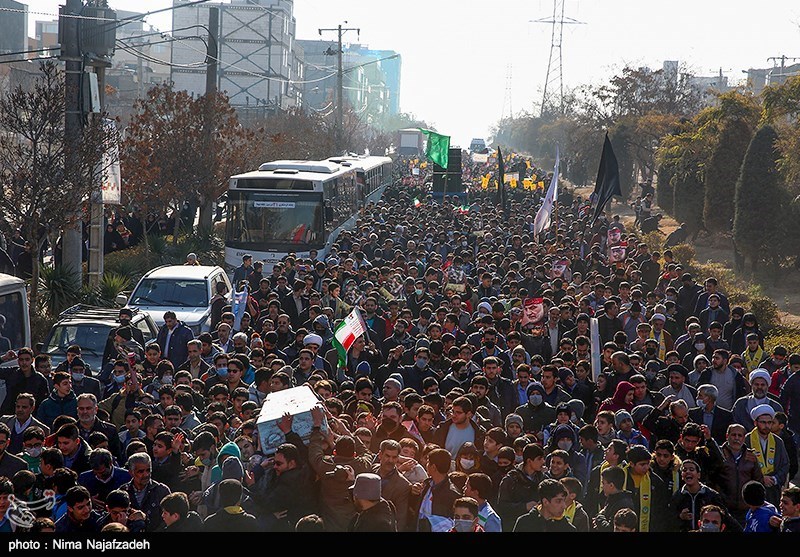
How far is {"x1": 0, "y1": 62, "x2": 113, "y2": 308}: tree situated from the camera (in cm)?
1941

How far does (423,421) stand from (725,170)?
82.9 feet

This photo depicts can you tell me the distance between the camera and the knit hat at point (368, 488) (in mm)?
7375

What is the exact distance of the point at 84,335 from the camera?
15477mm

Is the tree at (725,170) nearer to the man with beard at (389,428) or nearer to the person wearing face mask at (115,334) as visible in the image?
the person wearing face mask at (115,334)

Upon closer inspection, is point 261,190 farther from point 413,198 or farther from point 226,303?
point 413,198

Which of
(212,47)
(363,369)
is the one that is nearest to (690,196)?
(212,47)

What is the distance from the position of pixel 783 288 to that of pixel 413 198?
66.2 ft

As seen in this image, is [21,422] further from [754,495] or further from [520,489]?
[754,495]

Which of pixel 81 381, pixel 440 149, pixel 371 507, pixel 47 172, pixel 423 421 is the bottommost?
pixel 81 381

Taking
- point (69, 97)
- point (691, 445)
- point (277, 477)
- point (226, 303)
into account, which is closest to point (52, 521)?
point (277, 477)

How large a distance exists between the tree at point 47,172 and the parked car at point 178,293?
1747 mm

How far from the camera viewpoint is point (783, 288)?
27.9m

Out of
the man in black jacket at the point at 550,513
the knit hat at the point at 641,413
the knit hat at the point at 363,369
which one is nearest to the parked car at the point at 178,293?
the knit hat at the point at 363,369

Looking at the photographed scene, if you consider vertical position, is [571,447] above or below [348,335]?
below
